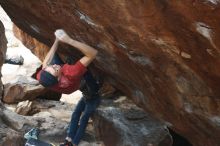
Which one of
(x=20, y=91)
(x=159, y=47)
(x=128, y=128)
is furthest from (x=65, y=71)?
(x=20, y=91)

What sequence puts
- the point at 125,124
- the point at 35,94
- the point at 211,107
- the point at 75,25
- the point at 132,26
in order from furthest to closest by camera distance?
1. the point at 35,94
2. the point at 125,124
3. the point at 75,25
4. the point at 211,107
5. the point at 132,26

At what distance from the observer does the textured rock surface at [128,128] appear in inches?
296

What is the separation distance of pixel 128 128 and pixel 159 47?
3120mm

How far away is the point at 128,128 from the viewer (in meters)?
7.75

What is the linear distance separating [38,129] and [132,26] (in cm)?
396

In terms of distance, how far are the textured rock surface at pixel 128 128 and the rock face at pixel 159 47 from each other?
70cm

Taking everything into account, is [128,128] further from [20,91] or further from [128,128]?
[20,91]

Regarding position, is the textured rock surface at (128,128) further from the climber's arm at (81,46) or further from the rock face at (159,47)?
the climber's arm at (81,46)

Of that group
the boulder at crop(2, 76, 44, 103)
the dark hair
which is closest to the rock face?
the dark hair

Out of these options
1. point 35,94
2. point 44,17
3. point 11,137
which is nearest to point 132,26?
point 44,17

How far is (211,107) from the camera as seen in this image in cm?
538

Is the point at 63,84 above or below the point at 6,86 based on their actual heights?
above

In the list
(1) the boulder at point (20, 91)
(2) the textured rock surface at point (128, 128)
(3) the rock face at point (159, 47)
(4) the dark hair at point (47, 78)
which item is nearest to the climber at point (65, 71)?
(4) the dark hair at point (47, 78)

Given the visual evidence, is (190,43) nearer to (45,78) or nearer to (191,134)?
(45,78)
